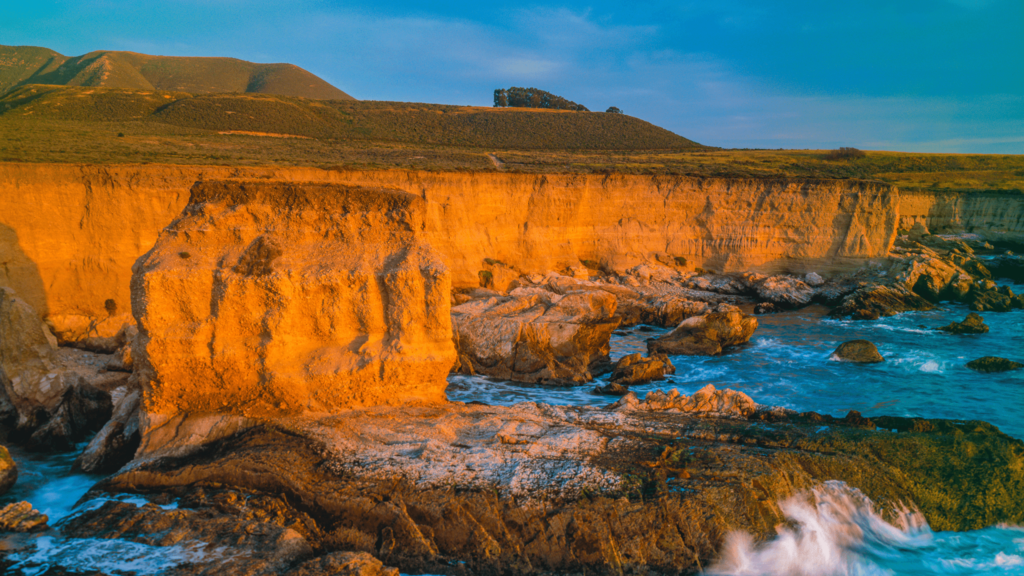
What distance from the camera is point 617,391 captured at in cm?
1285

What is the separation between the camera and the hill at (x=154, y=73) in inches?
2911

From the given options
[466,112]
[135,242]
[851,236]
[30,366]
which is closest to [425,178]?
[135,242]

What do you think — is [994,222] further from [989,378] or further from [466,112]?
[466,112]

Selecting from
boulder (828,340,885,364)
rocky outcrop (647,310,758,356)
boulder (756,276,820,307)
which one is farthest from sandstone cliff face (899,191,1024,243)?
rocky outcrop (647,310,758,356)

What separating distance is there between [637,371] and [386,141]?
1361 inches

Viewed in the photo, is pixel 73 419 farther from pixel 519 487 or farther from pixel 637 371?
pixel 637 371

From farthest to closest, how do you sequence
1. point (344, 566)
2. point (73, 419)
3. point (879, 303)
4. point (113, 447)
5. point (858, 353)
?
point (879, 303) → point (858, 353) → point (73, 419) → point (113, 447) → point (344, 566)

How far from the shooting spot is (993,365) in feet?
50.6

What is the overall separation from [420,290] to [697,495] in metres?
4.75

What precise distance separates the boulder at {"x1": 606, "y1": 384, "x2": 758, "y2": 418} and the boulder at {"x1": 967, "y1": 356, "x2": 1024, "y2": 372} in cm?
1089

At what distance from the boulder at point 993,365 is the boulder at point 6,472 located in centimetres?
2201

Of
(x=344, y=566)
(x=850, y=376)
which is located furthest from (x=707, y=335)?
(x=344, y=566)

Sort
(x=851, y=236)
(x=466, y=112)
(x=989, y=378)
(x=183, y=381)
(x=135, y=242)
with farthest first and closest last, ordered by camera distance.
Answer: (x=466, y=112)
(x=851, y=236)
(x=135, y=242)
(x=989, y=378)
(x=183, y=381)

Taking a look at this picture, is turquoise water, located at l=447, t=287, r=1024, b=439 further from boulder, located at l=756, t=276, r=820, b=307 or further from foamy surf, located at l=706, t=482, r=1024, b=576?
foamy surf, located at l=706, t=482, r=1024, b=576
